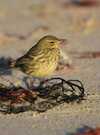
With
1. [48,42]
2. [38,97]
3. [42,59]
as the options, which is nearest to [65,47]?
[48,42]

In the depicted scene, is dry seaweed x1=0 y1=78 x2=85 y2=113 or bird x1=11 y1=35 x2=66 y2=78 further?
bird x1=11 y1=35 x2=66 y2=78

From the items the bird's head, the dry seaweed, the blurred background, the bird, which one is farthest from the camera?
the blurred background

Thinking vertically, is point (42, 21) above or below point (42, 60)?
above

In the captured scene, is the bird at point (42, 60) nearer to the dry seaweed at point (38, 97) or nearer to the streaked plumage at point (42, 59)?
the streaked plumage at point (42, 59)

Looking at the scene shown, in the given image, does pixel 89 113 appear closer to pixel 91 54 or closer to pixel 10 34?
pixel 91 54

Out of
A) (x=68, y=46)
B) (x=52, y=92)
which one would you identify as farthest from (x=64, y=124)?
(x=68, y=46)

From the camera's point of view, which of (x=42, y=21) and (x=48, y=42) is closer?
(x=48, y=42)

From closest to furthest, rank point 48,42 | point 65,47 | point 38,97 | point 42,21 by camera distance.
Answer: point 38,97 → point 48,42 → point 65,47 → point 42,21

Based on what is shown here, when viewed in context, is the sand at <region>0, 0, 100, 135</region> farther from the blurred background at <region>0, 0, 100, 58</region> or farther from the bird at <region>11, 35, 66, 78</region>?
the bird at <region>11, 35, 66, 78</region>

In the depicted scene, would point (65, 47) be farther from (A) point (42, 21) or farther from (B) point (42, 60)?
(A) point (42, 21)

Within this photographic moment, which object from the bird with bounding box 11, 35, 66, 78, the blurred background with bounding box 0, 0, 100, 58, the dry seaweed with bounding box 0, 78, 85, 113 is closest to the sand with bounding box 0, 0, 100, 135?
the blurred background with bounding box 0, 0, 100, 58
